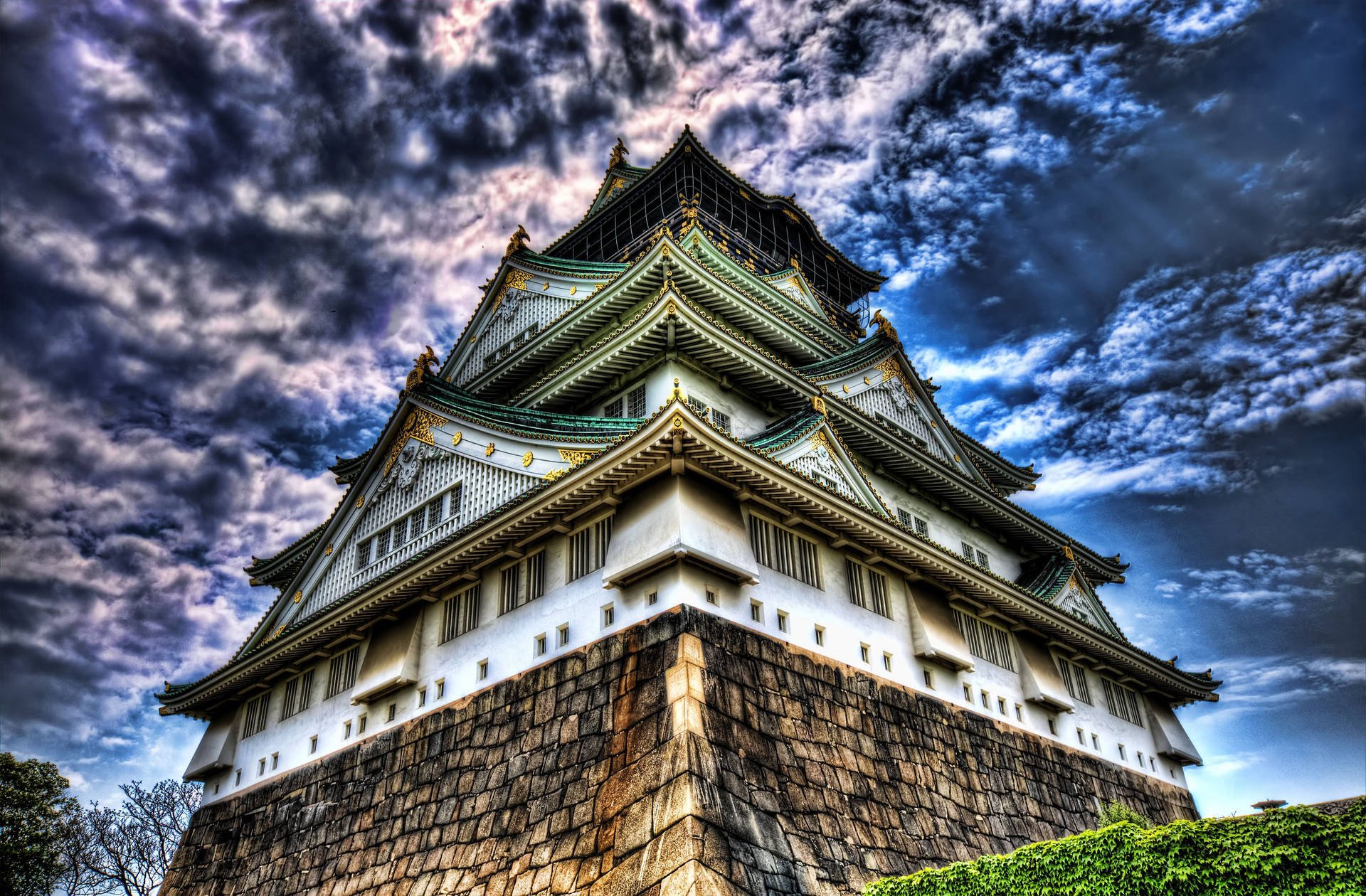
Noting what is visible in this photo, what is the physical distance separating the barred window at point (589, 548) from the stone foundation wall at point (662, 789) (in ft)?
5.17

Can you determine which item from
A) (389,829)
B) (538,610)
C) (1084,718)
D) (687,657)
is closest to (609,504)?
(538,610)

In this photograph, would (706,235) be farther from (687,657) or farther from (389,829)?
(389,829)

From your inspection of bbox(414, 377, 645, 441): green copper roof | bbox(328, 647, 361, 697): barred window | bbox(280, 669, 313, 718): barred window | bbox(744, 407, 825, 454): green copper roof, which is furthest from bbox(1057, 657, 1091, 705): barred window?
bbox(280, 669, 313, 718): barred window

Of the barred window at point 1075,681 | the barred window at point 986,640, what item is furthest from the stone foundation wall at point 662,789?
the barred window at point 1075,681

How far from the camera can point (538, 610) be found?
16.6 metres

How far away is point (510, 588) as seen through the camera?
17.5 meters

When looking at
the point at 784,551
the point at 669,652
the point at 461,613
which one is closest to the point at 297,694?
the point at 461,613

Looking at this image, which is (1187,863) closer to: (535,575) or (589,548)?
(589,548)

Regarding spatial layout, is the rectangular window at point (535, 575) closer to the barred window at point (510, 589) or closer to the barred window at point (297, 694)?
the barred window at point (510, 589)

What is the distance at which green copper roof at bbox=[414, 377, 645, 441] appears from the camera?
17.7 meters

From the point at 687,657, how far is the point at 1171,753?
18.2 meters

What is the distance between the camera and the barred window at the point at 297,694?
20.7m

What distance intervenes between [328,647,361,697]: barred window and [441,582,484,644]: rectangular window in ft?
9.37

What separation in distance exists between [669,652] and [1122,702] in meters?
16.6
